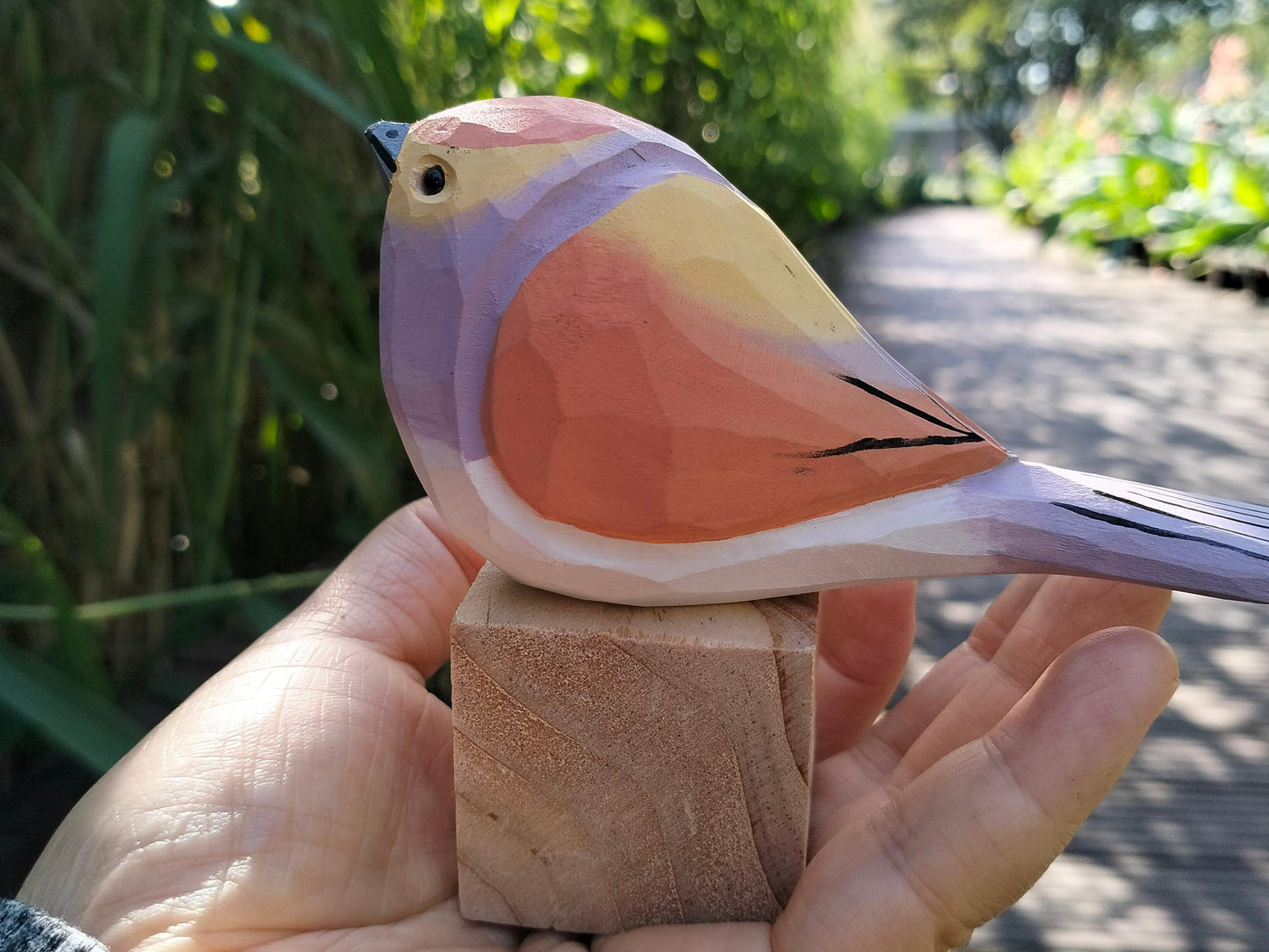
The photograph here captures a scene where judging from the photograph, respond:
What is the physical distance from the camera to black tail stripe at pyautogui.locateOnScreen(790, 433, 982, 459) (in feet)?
2.34

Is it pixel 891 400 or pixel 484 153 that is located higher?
pixel 484 153

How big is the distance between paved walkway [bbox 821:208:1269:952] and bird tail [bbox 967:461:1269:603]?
0.50 m

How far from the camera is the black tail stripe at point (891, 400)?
→ 72cm

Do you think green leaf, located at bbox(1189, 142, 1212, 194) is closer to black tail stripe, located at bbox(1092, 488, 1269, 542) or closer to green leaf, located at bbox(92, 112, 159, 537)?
black tail stripe, located at bbox(1092, 488, 1269, 542)

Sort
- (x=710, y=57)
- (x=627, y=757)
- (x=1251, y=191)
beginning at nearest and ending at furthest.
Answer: (x=627, y=757) → (x=710, y=57) → (x=1251, y=191)

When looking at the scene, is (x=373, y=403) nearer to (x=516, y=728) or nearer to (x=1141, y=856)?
(x=516, y=728)

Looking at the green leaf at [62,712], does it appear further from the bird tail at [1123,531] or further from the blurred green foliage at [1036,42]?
the blurred green foliage at [1036,42]

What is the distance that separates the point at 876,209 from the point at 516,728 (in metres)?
11.0

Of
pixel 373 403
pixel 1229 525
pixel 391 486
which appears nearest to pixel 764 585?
pixel 1229 525

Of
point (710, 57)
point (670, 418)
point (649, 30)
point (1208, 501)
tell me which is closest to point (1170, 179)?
point (710, 57)

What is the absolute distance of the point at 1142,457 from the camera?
2023 millimetres

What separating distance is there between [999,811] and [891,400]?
31 centimetres

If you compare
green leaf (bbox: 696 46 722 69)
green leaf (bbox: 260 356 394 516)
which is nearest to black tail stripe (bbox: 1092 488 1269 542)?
green leaf (bbox: 260 356 394 516)

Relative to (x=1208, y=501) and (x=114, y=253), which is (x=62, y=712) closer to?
(x=114, y=253)
